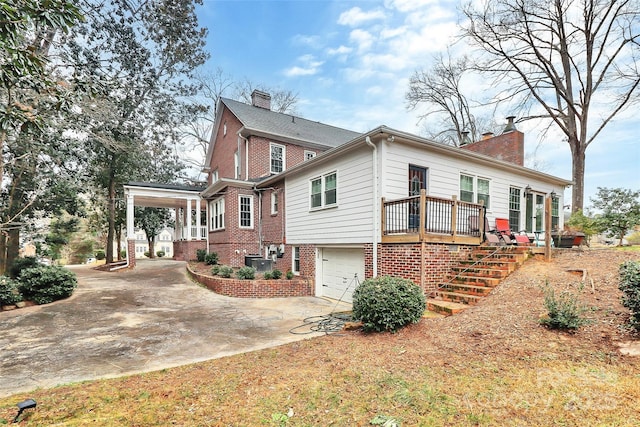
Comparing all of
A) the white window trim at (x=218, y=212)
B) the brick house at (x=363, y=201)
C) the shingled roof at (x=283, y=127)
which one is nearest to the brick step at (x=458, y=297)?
the brick house at (x=363, y=201)

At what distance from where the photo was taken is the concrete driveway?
4.39 m

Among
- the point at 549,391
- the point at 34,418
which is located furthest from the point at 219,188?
the point at 549,391

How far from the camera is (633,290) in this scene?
3.96m

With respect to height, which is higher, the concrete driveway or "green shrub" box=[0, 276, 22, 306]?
"green shrub" box=[0, 276, 22, 306]

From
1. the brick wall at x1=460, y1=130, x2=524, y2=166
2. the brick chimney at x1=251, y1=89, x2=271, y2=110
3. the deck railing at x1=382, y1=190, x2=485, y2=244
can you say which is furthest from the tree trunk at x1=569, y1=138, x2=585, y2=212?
the brick chimney at x1=251, y1=89, x2=271, y2=110

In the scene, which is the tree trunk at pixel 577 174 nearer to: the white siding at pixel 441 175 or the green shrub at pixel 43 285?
the white siding at pixel 441 175

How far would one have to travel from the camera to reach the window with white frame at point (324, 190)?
31.7 ft

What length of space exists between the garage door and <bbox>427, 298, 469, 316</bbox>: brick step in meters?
2.54

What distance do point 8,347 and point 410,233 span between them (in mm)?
8009

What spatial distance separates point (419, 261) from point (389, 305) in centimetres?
238

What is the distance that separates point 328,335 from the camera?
5.56 metres

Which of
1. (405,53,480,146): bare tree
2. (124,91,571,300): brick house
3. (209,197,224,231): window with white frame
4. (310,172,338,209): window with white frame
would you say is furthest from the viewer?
(405,53,480,146): bare tree

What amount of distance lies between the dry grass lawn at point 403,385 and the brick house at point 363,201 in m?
3.00

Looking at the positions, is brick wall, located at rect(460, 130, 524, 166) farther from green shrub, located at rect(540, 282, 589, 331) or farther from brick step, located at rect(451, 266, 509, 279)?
green shrub, located at rect(540, 282, 589, 331)
